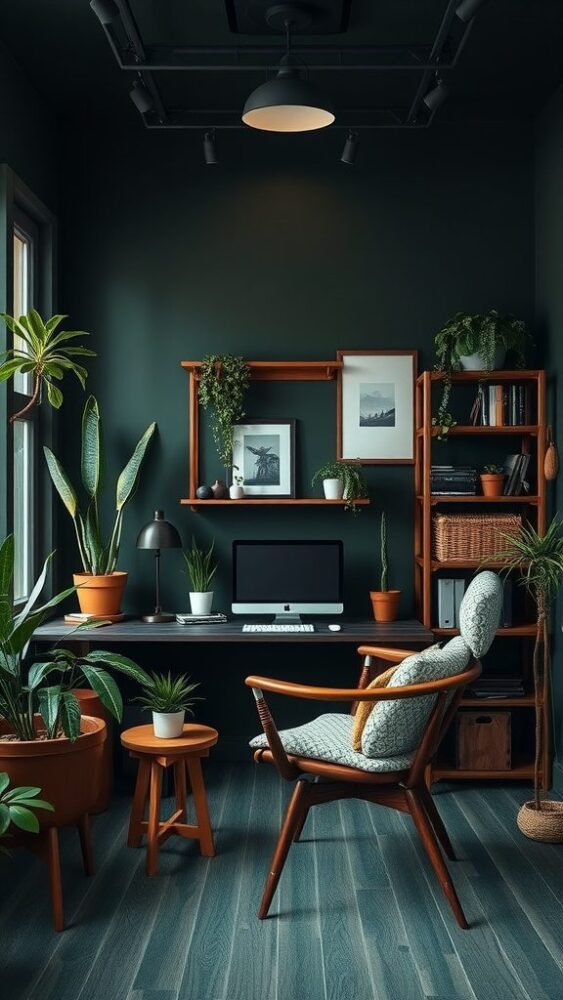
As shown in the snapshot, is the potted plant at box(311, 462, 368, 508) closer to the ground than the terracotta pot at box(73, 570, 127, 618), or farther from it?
farther from it

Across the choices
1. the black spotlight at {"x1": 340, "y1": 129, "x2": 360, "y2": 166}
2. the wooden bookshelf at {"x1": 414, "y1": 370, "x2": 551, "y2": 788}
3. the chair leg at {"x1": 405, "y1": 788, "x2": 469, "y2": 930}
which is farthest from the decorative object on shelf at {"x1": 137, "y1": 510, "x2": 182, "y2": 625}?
the black spotlight at {"x1": 340, "y1": 129, "x2": 360, "y2": 166}

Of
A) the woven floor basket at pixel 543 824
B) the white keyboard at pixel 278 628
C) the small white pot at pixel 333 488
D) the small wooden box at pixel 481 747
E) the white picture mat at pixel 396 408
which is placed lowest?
the woven floor basket at pixel 543 824

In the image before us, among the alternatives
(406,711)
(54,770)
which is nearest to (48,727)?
(54,770)

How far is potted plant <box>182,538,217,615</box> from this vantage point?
15.9ft

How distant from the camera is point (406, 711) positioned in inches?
127

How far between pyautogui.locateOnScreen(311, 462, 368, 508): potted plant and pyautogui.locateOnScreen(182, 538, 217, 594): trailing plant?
68cm

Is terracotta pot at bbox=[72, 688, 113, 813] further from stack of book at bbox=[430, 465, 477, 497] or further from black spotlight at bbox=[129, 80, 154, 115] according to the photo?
black spotlight at bbox=[129, 80, 154, 115]

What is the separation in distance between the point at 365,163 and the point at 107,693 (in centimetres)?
313

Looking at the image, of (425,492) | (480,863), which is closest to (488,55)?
(425,492)

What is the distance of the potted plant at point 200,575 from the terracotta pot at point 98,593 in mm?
370

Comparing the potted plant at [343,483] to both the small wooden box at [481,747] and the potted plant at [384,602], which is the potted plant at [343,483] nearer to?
the potted plant at [384,602]

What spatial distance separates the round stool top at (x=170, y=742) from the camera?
3654 millimetres

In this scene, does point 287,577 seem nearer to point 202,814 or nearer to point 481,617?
point 202,814

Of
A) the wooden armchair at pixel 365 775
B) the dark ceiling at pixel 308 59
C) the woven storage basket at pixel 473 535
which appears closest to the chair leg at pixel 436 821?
the wooden armchair at pixel 365 775
